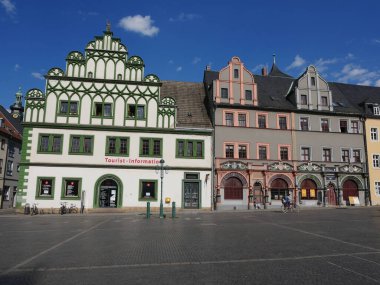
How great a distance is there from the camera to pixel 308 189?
38.3 m

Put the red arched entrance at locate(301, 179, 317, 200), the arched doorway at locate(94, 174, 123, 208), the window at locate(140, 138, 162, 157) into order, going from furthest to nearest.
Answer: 1. the red arched entrance at locate(301, 179, 317, 200)
2. the window at locate(140, 138, 162, 157)
3. the arched doorway at locate(94, 174, 123, 208)

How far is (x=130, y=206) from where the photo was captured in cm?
3216

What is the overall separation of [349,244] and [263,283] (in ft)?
21.4

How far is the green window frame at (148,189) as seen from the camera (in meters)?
32.6

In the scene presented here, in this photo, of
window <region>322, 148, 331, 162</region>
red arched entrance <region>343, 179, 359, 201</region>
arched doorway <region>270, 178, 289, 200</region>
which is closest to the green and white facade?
arched doorway <region>270, 178, 289, 200</region>

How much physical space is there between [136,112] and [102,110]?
11.3 feet

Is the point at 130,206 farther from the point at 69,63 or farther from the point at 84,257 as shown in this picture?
the point at 84,257

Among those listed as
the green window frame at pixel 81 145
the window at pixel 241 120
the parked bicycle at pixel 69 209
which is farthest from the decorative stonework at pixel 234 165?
the parked bicycle at pixel 69 209

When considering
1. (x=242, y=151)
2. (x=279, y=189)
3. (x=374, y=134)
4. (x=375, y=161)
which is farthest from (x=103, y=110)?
(x=374, y=134)

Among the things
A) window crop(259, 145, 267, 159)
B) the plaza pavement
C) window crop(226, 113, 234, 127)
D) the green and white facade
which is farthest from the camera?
window crop(259, 145, 267, 159)

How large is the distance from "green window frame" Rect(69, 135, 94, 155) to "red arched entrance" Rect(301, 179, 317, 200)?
24253 mm

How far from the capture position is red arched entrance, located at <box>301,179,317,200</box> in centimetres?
3809

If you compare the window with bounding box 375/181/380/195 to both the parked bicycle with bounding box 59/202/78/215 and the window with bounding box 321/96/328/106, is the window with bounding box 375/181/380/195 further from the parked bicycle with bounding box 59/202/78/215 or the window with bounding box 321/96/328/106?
the parked bicycle with bounding box 59/202/78/215

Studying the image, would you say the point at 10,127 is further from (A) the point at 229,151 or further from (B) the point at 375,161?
(B) the point at 375,161
